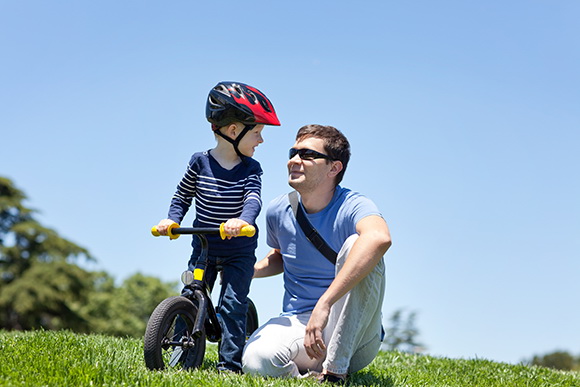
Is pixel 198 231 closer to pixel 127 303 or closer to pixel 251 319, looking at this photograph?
pixel 251 319

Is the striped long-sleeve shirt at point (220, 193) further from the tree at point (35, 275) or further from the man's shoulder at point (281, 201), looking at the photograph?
the tree at point (35, 275)

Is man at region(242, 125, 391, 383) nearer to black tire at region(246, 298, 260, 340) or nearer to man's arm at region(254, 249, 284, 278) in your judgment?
man's arm at region(254, 249, 284, 278)

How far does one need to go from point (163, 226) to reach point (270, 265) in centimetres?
123

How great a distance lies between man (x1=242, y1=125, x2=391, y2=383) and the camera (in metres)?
4.48

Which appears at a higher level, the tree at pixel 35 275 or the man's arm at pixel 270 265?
the man's arm at pixel 270 265

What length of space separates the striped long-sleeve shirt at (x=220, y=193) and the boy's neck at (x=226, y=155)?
0.04 meters

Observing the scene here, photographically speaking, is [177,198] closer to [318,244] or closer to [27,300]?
[318,244]

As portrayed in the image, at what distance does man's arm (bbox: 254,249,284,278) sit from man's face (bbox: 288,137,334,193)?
0.78 m

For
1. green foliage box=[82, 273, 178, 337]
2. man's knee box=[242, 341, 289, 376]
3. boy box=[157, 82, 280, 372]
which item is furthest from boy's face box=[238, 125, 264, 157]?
green foliage box=[82, 273, 178, 337]

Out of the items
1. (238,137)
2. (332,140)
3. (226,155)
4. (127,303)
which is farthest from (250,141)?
(127,303)

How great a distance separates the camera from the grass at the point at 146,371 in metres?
4.19

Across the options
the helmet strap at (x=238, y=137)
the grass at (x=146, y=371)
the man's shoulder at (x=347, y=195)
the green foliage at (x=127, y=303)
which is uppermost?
the helmet strap at (x=238, y=137)

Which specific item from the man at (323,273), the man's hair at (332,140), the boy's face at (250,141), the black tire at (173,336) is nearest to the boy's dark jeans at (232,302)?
the man at (323,273)

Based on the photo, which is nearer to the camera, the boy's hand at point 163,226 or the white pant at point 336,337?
the white pant at point 336,337
